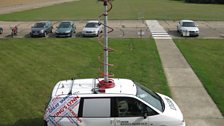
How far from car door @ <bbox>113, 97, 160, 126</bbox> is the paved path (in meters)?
2.91

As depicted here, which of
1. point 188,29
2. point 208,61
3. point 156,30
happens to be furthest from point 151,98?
point 156,30

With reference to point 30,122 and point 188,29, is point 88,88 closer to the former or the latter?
point 30,122

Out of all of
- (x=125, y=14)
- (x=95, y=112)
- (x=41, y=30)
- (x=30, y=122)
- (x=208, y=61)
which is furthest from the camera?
(x=125, y=14)

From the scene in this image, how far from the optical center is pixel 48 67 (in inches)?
802

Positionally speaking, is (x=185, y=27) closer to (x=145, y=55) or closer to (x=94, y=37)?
(x=94, y=37)

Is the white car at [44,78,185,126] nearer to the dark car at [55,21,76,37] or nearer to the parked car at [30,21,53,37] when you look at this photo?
the dark car at [55,21,76,37]

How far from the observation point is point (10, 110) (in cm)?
1305

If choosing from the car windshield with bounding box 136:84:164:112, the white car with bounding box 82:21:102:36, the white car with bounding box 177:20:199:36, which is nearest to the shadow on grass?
the car windshield with bounding box 136:84:164:112

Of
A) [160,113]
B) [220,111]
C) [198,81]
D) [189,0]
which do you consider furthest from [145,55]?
[189,0]

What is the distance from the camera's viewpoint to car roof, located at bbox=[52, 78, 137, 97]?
948 centimetres

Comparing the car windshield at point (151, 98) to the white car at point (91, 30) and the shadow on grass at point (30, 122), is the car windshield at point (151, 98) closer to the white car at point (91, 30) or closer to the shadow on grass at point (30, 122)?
the shadow on grass at point (30, 122)

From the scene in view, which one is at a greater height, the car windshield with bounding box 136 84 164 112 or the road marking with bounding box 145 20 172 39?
the car windshield with bounding box 136 84 164 112

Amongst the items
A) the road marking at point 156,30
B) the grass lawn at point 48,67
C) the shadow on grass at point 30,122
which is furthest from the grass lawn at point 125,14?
the shadow on grass at point 30,122

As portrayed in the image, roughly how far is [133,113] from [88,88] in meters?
1.44
